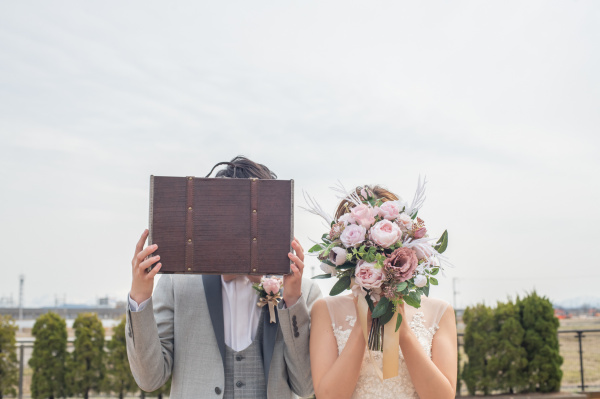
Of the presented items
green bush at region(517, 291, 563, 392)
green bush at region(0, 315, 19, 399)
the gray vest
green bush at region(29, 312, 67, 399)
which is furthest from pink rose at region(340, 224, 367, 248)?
green bush at region(0, 315, 19, 399)

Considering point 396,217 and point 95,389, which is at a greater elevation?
point 396,217

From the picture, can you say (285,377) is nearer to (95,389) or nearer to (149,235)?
(149,235)

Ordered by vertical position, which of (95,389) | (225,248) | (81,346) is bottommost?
(95,389)

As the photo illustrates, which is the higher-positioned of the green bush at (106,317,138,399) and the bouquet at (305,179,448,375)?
the bouquet at (305,179,448,375)

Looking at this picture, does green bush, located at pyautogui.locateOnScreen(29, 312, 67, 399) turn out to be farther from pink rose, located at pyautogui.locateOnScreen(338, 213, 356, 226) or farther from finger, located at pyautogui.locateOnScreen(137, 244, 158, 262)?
pink rose, located at pyautogui.locateOnScreen(338, 213, 356, 226)

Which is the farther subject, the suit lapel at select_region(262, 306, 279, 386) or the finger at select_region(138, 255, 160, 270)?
the suit lapel at select_region(262, 306, 279, 386)

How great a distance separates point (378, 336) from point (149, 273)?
121cm

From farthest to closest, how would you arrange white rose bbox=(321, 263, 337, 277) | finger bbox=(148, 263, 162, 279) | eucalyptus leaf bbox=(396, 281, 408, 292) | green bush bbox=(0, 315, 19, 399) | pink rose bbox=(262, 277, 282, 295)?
green bush bbox=(0, 315, 19, 399), pink rose bbox=(262, 277, 282, 295), white rose bbox=(321, 263, 337, 277), finger bbox=(148, 263, 162, 279), eucalyptus leaf bbox=(396, 281, 408, 292)

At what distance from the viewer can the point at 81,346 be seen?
10086 mm

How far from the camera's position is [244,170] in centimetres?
326

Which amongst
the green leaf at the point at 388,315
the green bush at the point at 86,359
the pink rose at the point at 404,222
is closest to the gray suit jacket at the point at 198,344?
the green leaf at the point at 388,315

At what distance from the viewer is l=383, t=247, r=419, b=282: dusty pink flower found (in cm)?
269

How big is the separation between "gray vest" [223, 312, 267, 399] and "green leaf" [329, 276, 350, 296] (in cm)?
56

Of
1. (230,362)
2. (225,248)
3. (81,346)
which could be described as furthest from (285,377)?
(81,346)
